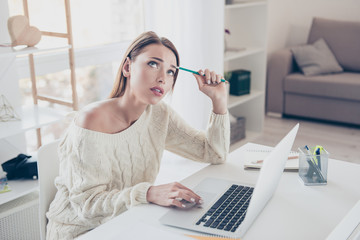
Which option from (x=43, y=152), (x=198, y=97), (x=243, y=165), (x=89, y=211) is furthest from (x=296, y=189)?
(x=198, y=97)

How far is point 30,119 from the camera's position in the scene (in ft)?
7.29

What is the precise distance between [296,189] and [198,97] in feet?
6.18

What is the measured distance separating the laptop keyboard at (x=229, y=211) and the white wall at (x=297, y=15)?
→ 11.7ft

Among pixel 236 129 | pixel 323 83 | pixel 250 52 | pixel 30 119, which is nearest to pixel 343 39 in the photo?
pixel 323 83

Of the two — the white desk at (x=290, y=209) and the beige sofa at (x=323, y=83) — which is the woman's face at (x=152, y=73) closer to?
the white desk at (x=290, y=209)

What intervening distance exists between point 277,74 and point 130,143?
3108mm

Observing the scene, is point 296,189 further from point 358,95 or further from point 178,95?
point 358,95

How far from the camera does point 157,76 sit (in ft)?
4.57

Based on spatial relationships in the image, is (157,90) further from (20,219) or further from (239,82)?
(239,82)

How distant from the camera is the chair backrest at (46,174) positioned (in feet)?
4.65

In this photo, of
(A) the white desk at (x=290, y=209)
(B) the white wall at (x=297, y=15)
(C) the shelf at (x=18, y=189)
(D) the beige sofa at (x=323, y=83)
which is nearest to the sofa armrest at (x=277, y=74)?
(D) the beige sofa at (x=323, y=83)

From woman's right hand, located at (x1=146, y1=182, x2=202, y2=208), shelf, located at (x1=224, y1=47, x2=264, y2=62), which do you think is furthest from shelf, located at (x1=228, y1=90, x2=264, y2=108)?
woman's right hand, located at (x1=146, y1=182, x2=202, y2=208)

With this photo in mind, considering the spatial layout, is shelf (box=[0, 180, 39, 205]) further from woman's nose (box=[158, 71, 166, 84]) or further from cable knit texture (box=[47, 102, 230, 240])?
woman's nose (box=[158, 71, 166, 84])

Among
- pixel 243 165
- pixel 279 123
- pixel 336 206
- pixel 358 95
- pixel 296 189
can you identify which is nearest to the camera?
pixel 336 206
